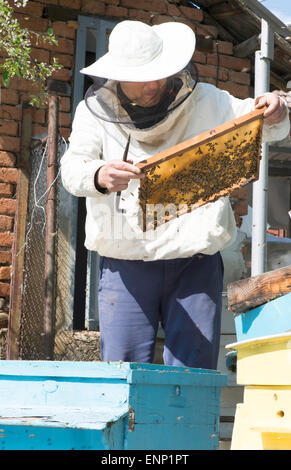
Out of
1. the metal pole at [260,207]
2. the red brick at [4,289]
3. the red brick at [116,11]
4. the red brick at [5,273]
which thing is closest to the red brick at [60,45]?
the red brick at [116,11]

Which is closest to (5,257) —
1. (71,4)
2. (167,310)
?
(71,4)

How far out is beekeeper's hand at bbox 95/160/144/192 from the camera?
2145 mm

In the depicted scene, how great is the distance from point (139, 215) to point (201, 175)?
256 mm

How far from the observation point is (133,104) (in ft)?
7.70

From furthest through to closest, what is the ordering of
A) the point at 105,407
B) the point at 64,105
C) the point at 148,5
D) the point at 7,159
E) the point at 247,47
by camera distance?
the point at 247,47 < the point at 148,5 < the point at 64,105 < the point at 7,159 < the point at 105,407

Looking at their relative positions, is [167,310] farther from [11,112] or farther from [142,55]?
[11,112]

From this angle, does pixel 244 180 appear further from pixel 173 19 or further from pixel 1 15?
pixel 173 19

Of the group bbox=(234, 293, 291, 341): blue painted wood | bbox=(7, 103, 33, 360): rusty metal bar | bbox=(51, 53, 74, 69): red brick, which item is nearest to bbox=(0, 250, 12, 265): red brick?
bbox=(7, 103, 33, 360): rusty metal bar

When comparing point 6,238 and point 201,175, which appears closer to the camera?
point 201,175

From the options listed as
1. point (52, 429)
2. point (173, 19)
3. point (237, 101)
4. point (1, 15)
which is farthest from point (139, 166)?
point (173, 19)

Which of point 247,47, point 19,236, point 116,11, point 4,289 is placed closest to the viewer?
point 19,236

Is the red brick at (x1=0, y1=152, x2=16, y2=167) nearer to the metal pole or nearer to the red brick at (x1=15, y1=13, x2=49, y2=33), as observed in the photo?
the red brick at (x1=15, y1=13, x2=49, y2=33)

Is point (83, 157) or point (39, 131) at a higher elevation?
point (39, 131)

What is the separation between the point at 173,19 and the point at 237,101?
3.11 m
